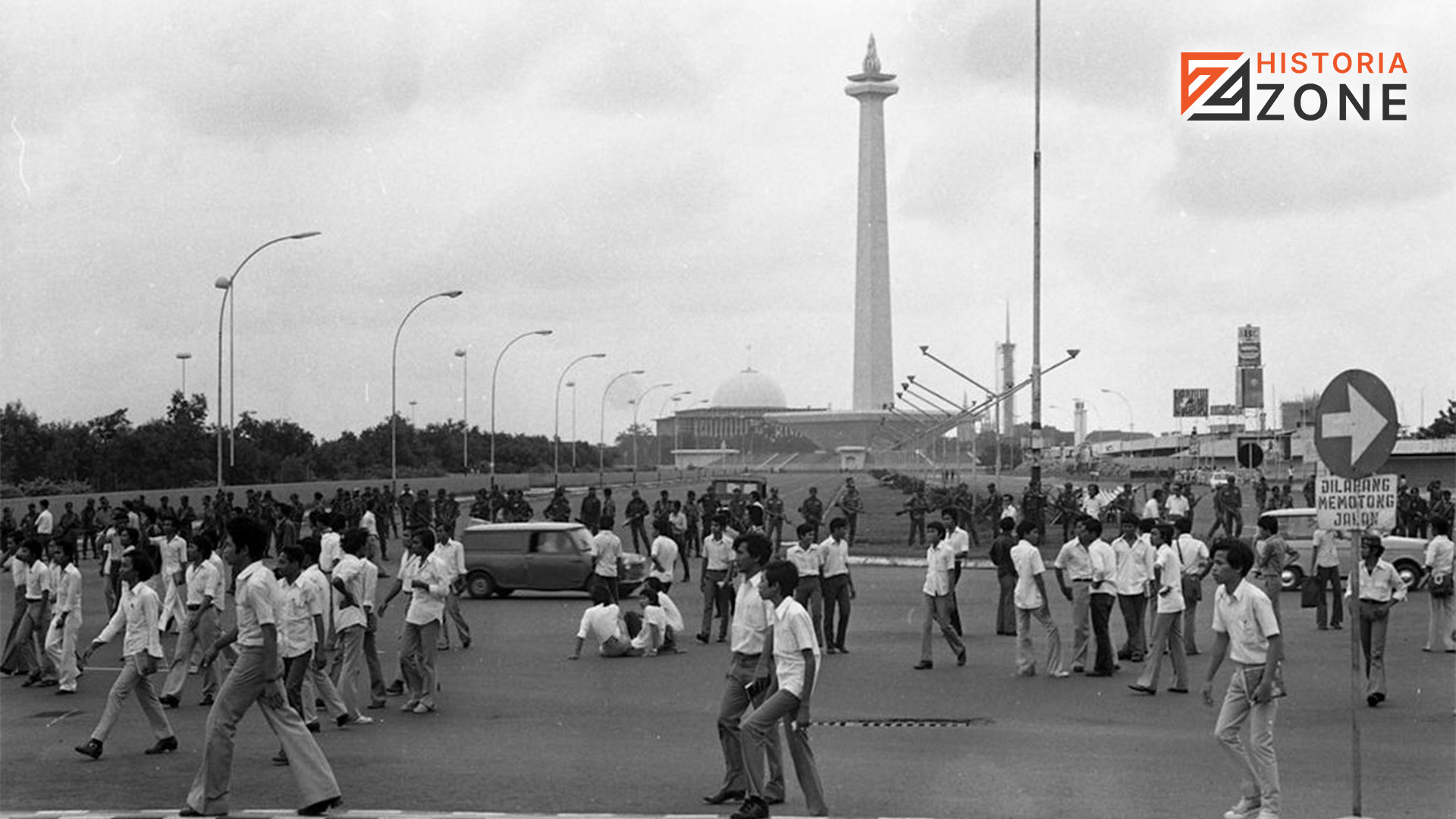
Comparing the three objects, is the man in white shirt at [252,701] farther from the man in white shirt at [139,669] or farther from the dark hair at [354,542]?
the dark hair at [354,542]

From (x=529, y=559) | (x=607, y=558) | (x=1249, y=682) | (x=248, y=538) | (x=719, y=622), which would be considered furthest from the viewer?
(x=529, y=559)

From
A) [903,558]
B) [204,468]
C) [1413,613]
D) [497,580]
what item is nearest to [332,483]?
[204,468]

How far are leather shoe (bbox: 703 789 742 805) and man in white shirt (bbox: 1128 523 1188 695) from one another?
19.5ft

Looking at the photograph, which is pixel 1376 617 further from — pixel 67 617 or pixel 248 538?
pixel 67 617

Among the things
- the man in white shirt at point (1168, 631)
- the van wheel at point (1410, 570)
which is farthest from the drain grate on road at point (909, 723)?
the van wheel at point (1410, 570)

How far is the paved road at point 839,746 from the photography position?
1000cm

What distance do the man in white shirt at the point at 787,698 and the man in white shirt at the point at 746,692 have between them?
9 centimetres

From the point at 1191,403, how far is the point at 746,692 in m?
124

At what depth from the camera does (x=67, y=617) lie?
15219 mm

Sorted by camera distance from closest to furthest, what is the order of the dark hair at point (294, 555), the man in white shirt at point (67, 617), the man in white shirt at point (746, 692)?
the man in white shirt at point (746, 692) → the dark hair at point (294, 555) → the man in white shirt at point (67, 617)

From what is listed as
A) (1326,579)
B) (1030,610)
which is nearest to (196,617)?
(1030,610)

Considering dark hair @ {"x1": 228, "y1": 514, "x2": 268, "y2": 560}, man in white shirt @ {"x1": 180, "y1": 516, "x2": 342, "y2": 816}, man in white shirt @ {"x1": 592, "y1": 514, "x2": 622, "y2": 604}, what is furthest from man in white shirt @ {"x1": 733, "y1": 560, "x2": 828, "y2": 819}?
man in white shirt @ {"x1": 592, "y1": 514, "x2": 622, "y2": 604}

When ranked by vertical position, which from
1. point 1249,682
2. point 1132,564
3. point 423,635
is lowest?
point 423,635

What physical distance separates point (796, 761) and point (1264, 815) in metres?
2.53
